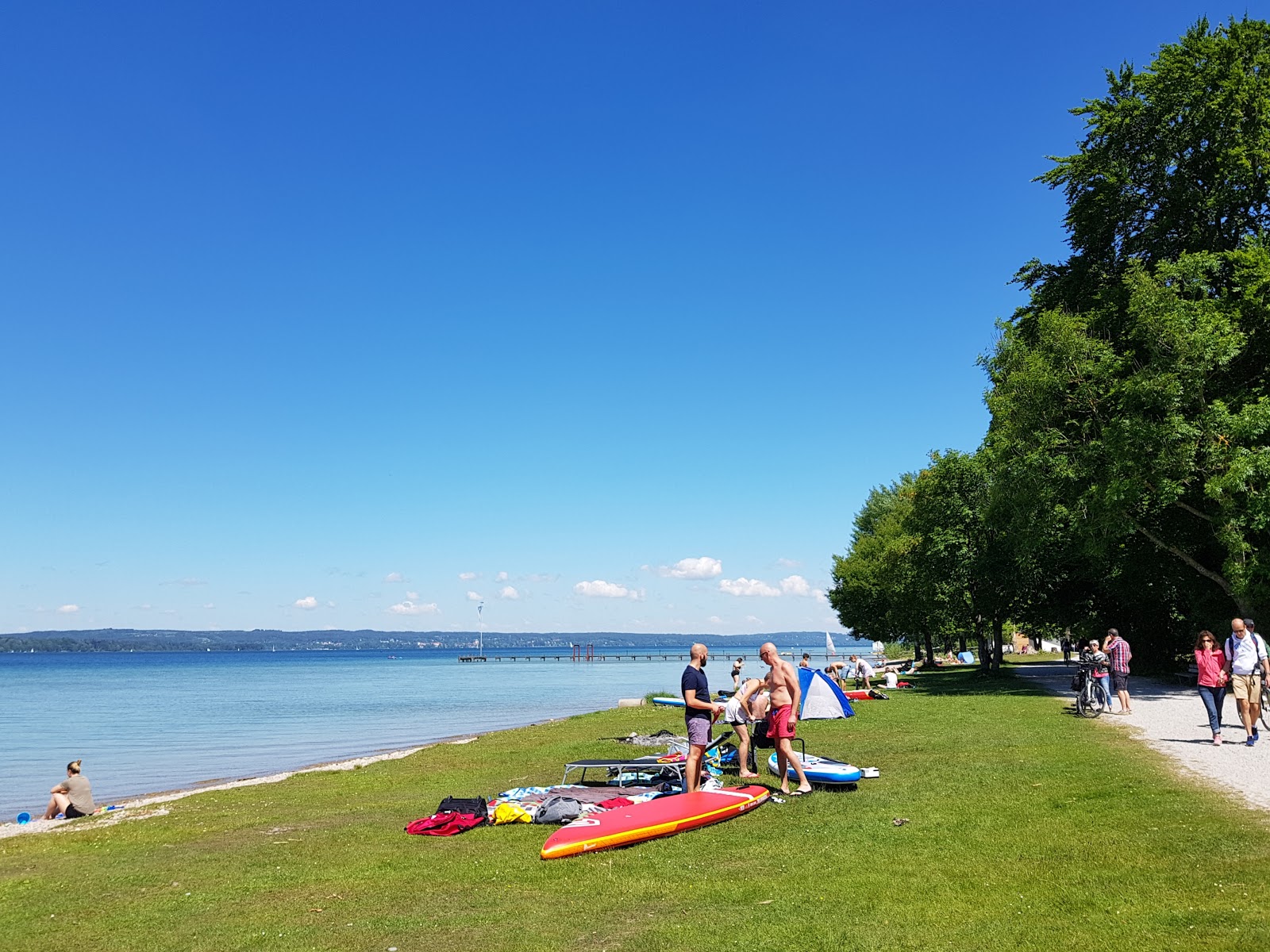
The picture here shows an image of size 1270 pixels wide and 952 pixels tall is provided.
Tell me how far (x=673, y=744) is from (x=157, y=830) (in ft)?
28.0

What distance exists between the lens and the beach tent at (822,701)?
23922 mm

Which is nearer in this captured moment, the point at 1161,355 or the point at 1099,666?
the point at 1099,666

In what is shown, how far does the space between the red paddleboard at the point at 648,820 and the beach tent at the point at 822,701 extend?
12.3 metres

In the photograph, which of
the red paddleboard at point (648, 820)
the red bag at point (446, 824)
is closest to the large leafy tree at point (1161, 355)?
the red paddleboard at point (648, 820)

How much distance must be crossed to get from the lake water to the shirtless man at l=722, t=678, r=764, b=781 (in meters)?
15.3

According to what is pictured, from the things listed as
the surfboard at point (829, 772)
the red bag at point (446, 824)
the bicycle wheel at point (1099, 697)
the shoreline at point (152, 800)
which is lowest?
the shoreline at point (152, 800)

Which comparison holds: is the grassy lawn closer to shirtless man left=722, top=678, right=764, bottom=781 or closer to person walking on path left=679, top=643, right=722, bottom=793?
person walking on path left=679, top=643, right=722, bottom=793

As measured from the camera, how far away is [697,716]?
12617 millimetres

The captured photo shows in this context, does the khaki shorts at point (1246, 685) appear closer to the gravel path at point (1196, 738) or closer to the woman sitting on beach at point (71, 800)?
the gravel path at point (1196, 738)

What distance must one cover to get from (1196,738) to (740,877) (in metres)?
11.9

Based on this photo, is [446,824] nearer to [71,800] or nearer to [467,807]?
[467,807]

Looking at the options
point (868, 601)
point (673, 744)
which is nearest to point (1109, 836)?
point (673, 744)

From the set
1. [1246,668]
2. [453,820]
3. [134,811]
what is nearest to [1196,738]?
[1246,668]

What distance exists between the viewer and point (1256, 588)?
23609mm
